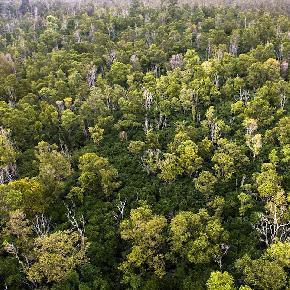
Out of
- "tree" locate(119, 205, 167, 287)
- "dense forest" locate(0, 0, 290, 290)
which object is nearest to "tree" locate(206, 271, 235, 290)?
"dense forest" locate(0, 0, 290, 290)

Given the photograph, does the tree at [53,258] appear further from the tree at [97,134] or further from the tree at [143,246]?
the tree at [97,134]

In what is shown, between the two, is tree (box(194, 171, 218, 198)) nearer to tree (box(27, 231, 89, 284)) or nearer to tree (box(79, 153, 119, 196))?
tree (box(79, 153, 119, 196))

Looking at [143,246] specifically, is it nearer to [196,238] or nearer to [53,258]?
[196,238]

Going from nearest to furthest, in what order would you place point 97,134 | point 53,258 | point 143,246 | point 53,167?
point 53,258
point 143,246
point 53,167
point 97,134

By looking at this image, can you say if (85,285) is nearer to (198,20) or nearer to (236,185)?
(236,185)

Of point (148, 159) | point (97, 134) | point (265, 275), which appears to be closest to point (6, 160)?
point (97, 134)

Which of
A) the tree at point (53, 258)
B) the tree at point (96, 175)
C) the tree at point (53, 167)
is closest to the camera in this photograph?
the tree at point (53, 258)

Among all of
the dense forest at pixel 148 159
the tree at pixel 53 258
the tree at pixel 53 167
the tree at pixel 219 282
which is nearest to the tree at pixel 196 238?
the dense forest at pixel 148 159

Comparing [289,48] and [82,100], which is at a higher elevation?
[289,48]

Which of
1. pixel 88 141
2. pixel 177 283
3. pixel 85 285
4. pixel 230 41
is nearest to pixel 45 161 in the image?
pixel 88 141
